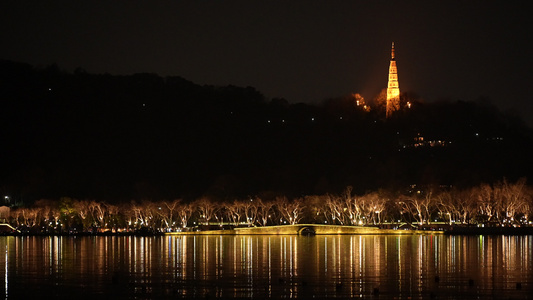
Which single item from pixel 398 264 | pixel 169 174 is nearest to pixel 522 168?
pixel 169 174

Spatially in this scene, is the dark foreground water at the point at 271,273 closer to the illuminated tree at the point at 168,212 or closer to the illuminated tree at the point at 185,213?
the illuminated tree at the point at 168,212

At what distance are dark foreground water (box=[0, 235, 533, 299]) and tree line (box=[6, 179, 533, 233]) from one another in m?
45.5

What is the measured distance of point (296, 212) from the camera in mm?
145375

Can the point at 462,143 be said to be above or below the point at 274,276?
above

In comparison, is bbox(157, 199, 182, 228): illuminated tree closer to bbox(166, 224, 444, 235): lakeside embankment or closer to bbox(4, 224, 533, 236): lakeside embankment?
bbox(4, 224, 533, 236): lakeside embankment

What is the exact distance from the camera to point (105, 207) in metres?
146

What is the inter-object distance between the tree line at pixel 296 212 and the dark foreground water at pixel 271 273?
4546 centimetres

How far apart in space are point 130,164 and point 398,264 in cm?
13112

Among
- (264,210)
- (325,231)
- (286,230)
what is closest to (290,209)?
(264,210)

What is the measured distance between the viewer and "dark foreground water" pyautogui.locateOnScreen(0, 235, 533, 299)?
45969 mm

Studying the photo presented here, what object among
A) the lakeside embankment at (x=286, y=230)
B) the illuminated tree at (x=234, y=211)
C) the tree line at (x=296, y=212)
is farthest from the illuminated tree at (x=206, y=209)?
the lakeside embankment at (x=286, y=230)

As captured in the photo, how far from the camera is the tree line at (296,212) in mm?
129000

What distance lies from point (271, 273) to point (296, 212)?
289 ft

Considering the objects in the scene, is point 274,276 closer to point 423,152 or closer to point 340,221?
point 340,221
